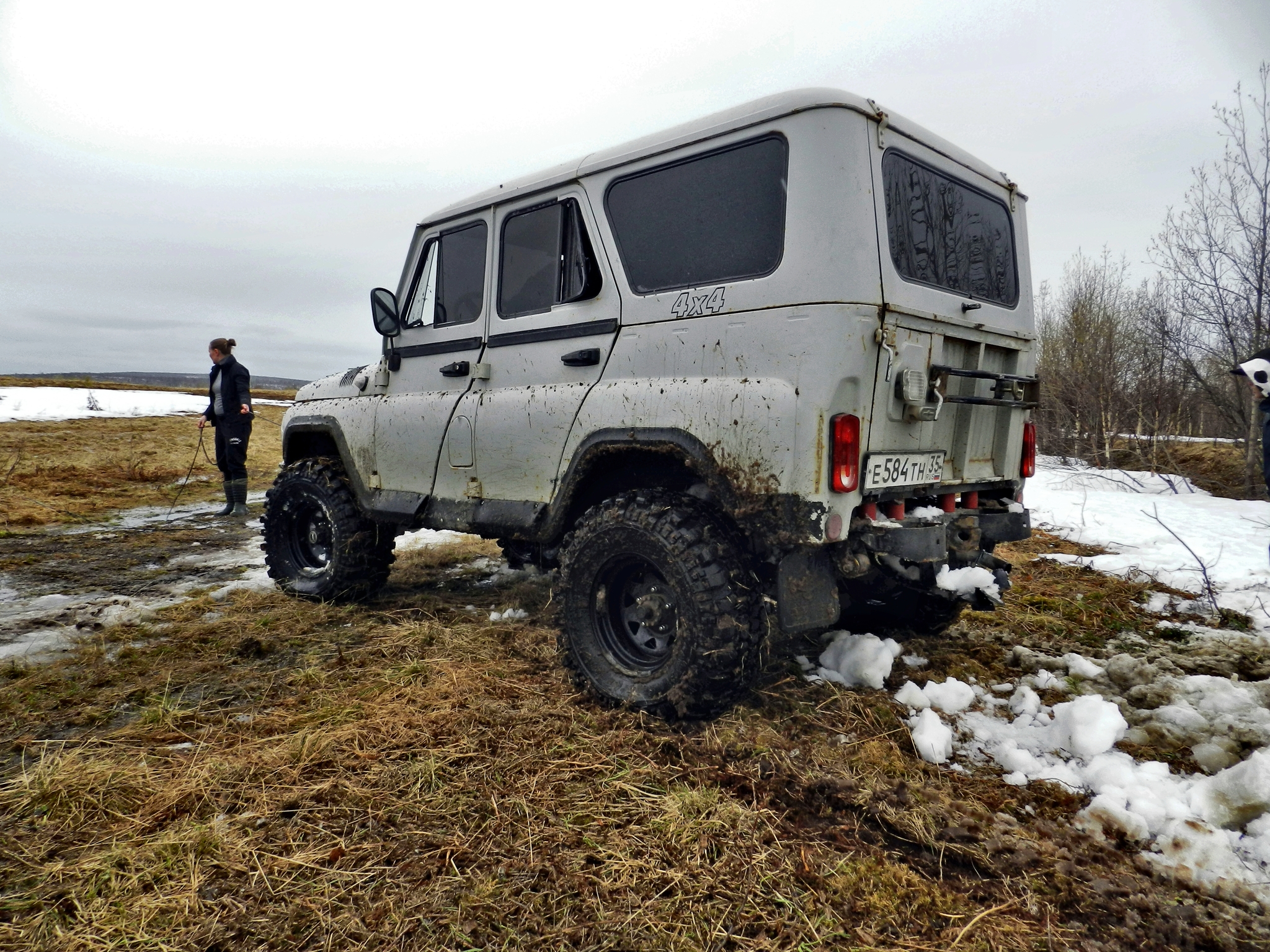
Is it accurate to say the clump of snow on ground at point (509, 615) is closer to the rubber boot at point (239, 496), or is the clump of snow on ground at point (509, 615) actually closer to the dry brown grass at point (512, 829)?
the dry brown grass at point (512, 829)

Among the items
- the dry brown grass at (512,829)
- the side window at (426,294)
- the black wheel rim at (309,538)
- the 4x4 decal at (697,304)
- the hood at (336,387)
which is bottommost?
the dry brown grass at (512,829)

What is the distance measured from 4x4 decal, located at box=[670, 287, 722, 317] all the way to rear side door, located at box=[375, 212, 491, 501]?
1.38 meters

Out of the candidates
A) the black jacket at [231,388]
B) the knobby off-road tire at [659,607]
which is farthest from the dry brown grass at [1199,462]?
the black jacket at [231,388]

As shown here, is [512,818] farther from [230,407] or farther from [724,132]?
[230,407]

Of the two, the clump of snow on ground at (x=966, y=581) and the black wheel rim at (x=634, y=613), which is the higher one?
the clump of snow on ground at (x=966, y=581)

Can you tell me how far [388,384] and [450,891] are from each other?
3.30 meters

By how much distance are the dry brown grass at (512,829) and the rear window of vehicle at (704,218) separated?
5.36 ft

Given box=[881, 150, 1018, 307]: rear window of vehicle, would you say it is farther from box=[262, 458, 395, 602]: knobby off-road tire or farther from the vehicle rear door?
box=[262, 458, 395, 602]: knobby off-road tire

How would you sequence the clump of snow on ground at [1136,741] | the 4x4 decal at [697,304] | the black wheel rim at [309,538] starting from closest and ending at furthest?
the clump of snow on ground at [1136,741], the 4x4 decal at [697,304], the black wheel rim at [309,538]

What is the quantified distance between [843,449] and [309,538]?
4.03m

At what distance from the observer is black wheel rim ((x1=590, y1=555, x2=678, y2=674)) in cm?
306

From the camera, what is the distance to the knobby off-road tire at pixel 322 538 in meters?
4.66

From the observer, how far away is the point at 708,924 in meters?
1.76

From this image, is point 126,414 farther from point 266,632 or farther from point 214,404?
point 266,632
